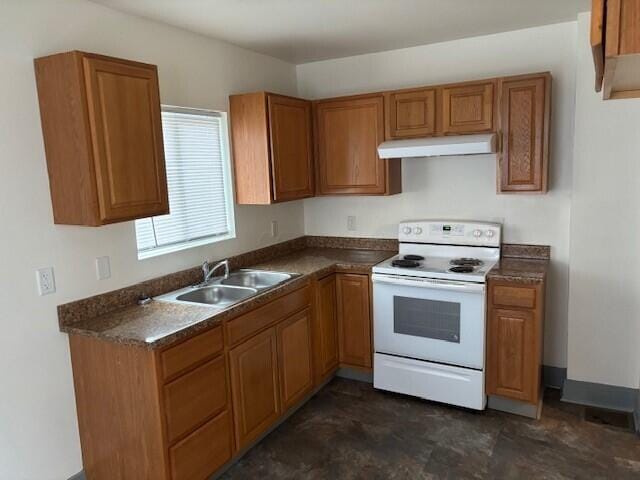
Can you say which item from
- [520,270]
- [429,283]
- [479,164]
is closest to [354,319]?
[429,283]

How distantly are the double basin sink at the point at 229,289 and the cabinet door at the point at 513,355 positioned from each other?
1.33m

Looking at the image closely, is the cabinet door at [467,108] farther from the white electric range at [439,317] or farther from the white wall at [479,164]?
the white electric range at [439,317]

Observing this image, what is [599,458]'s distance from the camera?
104 inches

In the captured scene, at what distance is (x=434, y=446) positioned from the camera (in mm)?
2818

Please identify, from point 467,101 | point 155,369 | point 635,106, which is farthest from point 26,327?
point 635,106

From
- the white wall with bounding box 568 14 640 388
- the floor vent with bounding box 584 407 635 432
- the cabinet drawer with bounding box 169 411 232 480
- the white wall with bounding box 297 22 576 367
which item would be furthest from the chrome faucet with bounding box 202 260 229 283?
the floor vent with bounding box 584 407 635 432

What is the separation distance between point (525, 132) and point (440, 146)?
1.74 feet

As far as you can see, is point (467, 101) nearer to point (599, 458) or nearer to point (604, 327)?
point (604, 327)

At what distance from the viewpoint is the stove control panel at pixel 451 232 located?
3424 millimetres

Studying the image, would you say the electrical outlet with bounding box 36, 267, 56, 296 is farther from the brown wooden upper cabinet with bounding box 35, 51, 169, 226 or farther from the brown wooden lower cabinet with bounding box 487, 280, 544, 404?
the brown wooden lower cabinet with bounding box 487, 280, 544, 404

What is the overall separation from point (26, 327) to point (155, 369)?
65 centimetres

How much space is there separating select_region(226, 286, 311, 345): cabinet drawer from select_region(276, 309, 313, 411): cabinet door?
6cm

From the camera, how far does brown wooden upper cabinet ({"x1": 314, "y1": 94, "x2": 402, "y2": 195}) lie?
139 inches

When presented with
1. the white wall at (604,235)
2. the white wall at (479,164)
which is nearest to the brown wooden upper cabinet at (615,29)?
the white wall at (604,235)
